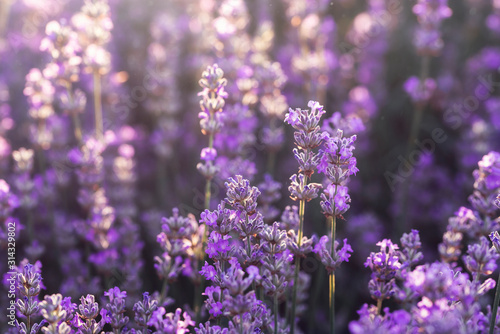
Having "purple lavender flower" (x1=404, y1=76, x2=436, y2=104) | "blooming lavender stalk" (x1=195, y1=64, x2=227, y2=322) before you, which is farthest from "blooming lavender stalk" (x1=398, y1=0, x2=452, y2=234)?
"blooming lavender stalk" (x1=195, y1=64, x2=227, y2=322)

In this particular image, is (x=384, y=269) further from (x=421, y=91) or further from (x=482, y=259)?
(x=421, y=91)

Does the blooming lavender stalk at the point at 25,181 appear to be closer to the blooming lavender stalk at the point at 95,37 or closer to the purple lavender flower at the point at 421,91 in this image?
the blooming lavender stalk at the point at 95,37

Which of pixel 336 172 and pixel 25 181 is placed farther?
pixel 25 181

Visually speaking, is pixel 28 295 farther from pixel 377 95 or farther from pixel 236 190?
pixel 377 95

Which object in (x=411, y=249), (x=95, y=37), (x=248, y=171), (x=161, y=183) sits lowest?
(x=411, y=249)

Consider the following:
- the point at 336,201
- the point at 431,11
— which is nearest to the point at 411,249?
the point at 336,201

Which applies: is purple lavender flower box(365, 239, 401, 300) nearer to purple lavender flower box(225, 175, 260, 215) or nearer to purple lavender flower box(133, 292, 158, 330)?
purple lavender flower box(225, 175, 260, 215)

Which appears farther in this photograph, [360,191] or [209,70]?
[360,191]

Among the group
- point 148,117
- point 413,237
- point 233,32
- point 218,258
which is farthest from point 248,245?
point 148,117
